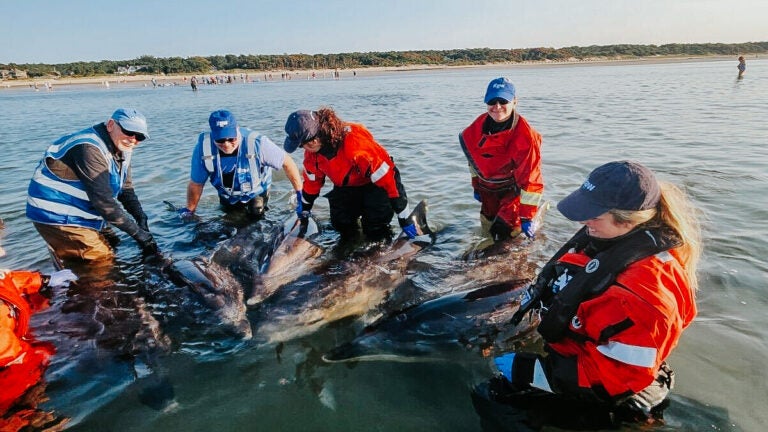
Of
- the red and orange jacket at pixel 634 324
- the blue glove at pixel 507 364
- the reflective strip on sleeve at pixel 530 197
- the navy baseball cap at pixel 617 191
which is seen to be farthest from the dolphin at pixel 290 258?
the navy baseball cap at pixel 617 191

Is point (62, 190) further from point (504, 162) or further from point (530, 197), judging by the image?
point (530, 197)

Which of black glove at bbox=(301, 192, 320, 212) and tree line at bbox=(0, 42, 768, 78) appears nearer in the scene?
black glove at bbox=(301, 192, 320, 212)

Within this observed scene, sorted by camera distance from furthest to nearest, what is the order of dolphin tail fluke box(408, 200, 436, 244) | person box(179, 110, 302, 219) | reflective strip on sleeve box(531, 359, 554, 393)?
person box(179, 110, 302, 219) < dolphin tail fluke box(408, 200, 436, 244) < reflective strip on sleeve box(531, 359, 554, 393)

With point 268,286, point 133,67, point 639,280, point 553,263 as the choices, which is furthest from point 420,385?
point 133,67

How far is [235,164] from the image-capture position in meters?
7.24

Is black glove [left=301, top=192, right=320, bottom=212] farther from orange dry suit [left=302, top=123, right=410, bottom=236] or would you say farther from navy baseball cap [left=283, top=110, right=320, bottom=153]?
navy baseball cap [left=283, top=110, right=320, bottom=153]

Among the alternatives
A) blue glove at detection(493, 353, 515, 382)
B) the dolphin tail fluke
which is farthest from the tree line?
blue glove at detection(493, 353, 515, 382)

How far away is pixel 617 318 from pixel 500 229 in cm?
385

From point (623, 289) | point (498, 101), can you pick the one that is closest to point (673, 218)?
point (623, 289)

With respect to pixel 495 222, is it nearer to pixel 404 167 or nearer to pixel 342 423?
pixel 342 423

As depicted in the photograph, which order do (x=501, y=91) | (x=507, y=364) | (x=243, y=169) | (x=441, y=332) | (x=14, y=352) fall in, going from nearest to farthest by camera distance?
(x=507, y=364) < (x=14, y=352) < (x=441, y=332) < (x=501, y=91) < (x=243, y=169)

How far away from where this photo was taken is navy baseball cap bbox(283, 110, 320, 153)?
510 cm

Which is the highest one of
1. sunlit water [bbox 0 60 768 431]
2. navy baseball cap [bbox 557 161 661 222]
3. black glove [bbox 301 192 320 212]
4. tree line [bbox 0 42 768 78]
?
tree line [bbox 0 42 768 78]

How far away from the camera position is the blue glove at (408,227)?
6.39m
